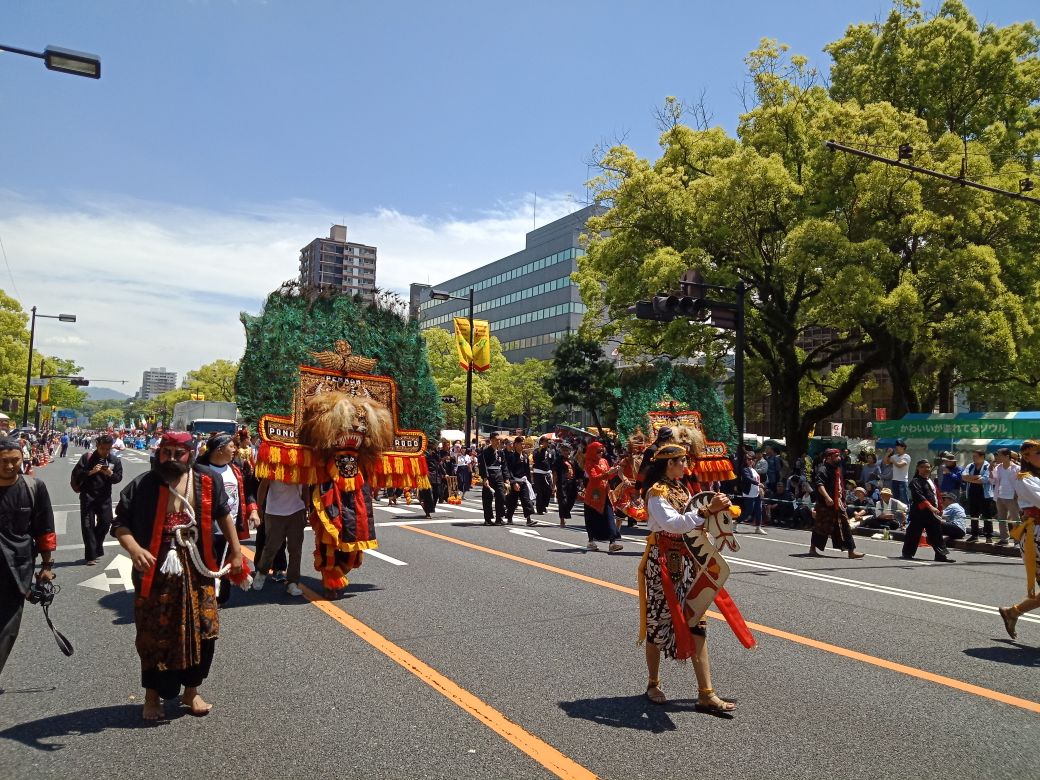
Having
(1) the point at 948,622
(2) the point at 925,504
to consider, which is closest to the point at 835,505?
(2) the point at 925,504

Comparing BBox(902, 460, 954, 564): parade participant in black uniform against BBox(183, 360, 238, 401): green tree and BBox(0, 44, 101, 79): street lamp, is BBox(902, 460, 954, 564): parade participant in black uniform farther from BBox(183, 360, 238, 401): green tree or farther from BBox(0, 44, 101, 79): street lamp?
BBox(183, 360, 238, 401): green tree

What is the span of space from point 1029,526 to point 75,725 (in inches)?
293

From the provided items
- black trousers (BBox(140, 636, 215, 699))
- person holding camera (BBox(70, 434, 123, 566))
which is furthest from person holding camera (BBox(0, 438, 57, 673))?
person holding camera (BBox(70, 434, 123, 566))

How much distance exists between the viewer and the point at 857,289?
20.1 meters

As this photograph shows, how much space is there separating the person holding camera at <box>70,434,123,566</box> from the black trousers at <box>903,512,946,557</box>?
11.4m

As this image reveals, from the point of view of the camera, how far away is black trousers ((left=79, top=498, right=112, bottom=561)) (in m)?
9.85

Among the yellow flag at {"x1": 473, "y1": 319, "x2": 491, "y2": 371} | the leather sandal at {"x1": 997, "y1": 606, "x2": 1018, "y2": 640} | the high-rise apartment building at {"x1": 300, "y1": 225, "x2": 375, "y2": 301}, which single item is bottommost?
the leather sandal at {"x1": 997, "y1": 606, "x2": 1018, "y2": 640}

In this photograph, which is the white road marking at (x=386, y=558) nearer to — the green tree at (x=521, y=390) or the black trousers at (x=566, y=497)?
the black trousers at (x=566, y=497)

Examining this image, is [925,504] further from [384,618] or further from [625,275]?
[625,275]

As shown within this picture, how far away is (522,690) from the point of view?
5.00 metres

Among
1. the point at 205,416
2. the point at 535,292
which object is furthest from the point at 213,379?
the point at 205,416

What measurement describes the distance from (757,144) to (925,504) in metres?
15.9

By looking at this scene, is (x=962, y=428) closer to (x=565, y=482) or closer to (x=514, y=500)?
(x=565, y=482)

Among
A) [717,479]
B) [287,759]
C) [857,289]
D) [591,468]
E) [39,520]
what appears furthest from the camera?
[857,289]
